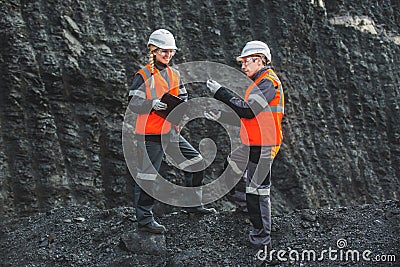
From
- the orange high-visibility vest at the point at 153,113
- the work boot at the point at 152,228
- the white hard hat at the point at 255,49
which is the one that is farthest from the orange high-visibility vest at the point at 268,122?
the work boot at the point at 152,228

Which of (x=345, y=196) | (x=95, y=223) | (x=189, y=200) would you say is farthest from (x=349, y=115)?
(x=95, y=223)

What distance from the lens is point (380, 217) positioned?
592 centimetres

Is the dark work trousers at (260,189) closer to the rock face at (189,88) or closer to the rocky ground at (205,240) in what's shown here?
the rocky ground at (205,240)

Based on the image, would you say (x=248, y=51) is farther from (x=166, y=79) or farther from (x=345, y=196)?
(x=345, y=196)

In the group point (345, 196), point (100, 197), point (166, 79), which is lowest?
point (345, 196)

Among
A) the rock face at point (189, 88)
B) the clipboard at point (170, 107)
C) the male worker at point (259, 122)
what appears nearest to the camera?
the male worker at point (259, 122)

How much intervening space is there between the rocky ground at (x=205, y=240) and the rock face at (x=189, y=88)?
2.13 m

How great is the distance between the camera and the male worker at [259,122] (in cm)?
500

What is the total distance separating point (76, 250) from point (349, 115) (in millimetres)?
8912

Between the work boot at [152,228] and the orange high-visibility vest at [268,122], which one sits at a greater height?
the orange high-visibility vest at [268,122]

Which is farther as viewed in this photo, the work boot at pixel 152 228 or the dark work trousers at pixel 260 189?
the work boot at pixel 152 228

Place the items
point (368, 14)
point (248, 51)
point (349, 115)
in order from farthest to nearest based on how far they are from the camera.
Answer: point (368, 14)
point (349, 115)
point (248, 51)

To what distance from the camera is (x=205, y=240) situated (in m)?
5.54

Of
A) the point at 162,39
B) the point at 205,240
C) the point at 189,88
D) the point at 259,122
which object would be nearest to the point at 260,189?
the point at 259,122
